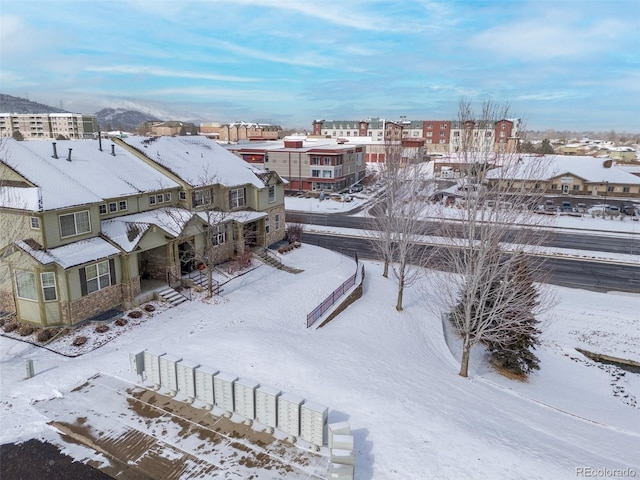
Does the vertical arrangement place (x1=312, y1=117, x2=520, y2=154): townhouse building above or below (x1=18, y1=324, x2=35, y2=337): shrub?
above

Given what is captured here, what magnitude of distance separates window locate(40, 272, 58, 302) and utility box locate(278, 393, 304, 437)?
14.0 meters

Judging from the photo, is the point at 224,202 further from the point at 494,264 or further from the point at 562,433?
the point at 562,433

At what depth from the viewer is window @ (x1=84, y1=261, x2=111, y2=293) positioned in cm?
2180

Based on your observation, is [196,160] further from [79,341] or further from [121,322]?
[79,341]

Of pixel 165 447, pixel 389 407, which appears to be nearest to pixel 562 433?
pixel 389 407

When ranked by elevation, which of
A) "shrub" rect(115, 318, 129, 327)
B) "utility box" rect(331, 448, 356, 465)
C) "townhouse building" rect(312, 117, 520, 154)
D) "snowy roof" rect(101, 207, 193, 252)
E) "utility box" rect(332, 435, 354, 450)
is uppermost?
"townhouse building" rect(312, 117, 520, 154)

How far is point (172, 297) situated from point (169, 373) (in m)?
10.7

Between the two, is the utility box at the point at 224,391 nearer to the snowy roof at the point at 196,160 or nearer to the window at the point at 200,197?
the window at the point at 200,197

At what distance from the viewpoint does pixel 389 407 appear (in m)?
14.4

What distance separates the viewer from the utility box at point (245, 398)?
13.6 metres

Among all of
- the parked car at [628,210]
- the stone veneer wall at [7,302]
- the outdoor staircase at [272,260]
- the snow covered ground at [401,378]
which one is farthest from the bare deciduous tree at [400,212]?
the parked car at [628,210]

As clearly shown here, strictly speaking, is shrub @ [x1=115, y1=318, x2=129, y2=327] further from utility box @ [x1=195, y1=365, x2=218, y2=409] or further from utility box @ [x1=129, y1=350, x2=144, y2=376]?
utility box @ [x1=195, y1=365, x2=218, y2=409]

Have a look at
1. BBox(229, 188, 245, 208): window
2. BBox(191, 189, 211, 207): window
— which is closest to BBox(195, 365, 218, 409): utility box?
BBox(191, 189, 211, 207): window

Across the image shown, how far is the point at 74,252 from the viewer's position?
21.2 metres
